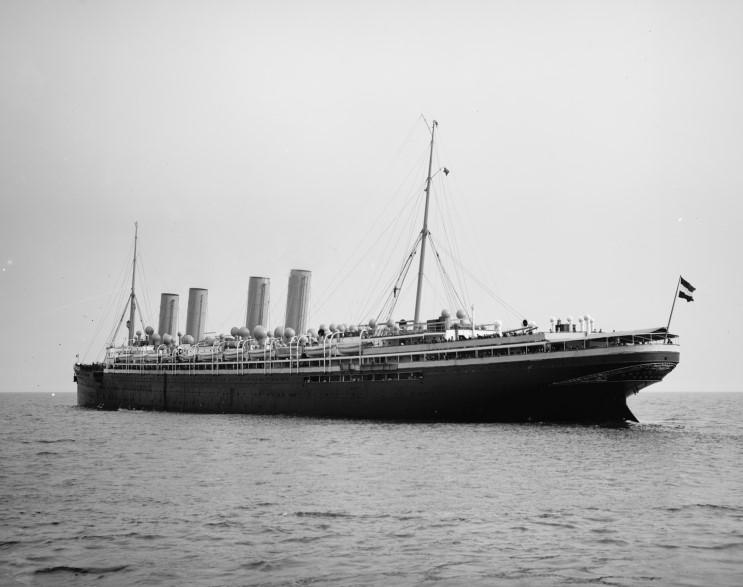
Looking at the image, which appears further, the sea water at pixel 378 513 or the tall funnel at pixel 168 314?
the tall funnel at pixel 168 314

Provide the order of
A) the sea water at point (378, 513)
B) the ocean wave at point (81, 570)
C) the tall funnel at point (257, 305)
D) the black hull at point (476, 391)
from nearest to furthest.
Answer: the ocean wave at point (81, 570)
the sea water at point (378, 513)
the black hull at point (476, 391)
the tall funnel at point (257, 305)

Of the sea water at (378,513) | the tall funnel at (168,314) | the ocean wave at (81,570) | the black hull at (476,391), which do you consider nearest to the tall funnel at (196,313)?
the tall funnel at (168,314)

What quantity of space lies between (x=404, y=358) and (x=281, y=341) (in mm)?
24088

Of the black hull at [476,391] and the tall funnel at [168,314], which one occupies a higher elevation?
the tall funnel at [168,314]

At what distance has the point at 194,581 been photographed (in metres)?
18.2

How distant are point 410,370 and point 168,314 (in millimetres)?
65635

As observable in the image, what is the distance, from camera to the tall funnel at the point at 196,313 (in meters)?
117

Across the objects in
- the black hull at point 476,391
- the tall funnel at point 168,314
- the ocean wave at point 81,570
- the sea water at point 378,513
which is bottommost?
the ocean wave at point 81,570

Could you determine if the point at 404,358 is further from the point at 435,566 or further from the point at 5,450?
the point at 435,566

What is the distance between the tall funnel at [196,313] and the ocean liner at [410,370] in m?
9.59

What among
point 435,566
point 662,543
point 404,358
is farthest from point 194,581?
point 404,358

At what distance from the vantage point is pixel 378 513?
26000 millimetres

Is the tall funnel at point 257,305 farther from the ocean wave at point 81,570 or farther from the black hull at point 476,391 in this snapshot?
the ocean wave at point 81,570

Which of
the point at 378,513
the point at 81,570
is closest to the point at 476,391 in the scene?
the point at 378,513
